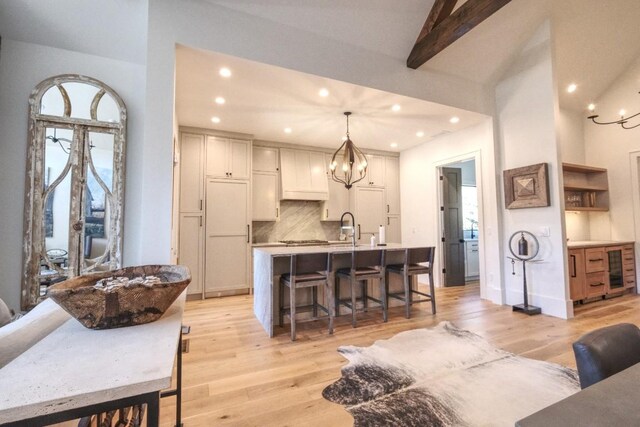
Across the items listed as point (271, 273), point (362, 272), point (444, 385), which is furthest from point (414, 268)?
point (271, 273)

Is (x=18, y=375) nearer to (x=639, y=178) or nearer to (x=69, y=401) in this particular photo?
(x=69, y=401)

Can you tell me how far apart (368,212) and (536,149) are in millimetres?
3044

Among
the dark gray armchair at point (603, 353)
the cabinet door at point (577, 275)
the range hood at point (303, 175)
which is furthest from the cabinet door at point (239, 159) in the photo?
the cabinet door at point (577, 275)

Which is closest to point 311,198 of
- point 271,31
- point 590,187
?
point 271,31

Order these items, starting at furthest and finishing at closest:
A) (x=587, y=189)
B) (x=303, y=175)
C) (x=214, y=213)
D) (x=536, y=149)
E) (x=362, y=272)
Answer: (x=303, y=175), (x=587, y=189), (x=214, y=213), (x=536, y=149), (x=362, y=272)

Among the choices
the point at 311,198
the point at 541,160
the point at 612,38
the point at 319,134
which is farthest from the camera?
the point at 311,198

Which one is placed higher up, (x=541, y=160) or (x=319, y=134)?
(x=319, y=134)

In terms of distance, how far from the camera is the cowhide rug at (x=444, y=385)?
5.62ft

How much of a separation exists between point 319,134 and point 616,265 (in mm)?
5244

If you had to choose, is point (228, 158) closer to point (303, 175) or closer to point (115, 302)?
point (303, 175)

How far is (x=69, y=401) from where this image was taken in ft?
2.02

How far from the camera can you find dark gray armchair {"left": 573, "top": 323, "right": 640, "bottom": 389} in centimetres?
90

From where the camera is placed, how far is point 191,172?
4598 mm

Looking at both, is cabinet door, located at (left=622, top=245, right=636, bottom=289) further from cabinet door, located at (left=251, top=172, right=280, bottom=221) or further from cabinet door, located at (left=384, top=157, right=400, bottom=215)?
cabinet door, located at (left=251, top=172, right=280, bottom=221)
